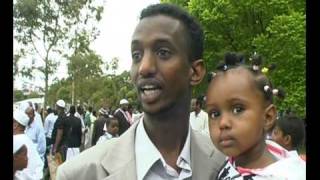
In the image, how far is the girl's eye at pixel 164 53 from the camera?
1.67 meters

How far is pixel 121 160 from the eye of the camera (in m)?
1.70

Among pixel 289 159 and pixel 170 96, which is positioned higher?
pixel 170 96

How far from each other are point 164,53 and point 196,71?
14 cm

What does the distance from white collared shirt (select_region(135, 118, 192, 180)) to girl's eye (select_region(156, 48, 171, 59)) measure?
28 cm

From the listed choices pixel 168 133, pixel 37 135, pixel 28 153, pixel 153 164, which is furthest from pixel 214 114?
pixel 37 135

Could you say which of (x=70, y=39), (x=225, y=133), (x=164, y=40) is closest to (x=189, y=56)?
(x=164, y=40)

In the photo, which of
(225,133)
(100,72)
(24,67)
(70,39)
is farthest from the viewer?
(100,72)

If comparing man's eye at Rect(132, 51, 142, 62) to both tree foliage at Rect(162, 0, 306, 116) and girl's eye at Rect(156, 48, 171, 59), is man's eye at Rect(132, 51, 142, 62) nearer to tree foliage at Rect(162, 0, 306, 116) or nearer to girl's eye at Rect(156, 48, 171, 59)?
girl's eye at Rect(156, 48, 171, 59)

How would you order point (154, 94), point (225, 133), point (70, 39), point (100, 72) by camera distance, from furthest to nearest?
point (100, 72) → point (70, 39) → point (225, 133) → point (154, 94)

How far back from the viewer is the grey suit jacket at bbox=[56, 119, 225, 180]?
5.48ft
